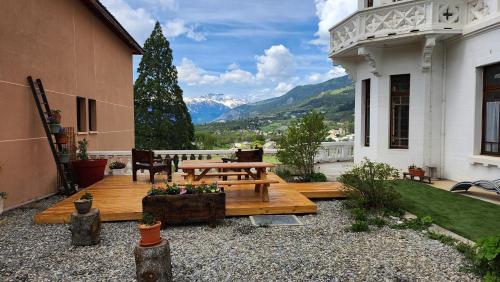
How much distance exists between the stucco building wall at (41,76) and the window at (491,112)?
1112cm

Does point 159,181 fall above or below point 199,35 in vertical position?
below

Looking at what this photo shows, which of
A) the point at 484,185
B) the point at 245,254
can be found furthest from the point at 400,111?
the point at 245,254

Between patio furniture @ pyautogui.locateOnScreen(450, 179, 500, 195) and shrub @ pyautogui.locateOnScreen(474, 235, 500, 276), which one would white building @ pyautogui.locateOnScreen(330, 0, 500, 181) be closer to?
patio furniture @ pyautogui.locateOnScreen(450, 179, 500, 195)

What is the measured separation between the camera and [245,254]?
15.9 feet

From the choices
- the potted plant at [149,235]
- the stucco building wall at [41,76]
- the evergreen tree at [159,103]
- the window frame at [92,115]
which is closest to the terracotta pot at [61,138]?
the stucco building wall at [41,76]

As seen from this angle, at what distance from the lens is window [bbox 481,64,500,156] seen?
9.04 metres

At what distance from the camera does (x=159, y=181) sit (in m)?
9.66

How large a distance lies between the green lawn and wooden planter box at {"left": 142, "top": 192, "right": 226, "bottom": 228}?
3.71 metres

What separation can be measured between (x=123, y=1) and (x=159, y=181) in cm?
1143

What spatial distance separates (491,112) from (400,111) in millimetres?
2672

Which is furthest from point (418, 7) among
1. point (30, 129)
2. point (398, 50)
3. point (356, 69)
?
point (30, 129)

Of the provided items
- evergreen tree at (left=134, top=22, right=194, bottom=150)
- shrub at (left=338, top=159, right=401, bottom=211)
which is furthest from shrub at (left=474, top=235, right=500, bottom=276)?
evergreen tree at (left=134, top=22, right=194, bottom=150)

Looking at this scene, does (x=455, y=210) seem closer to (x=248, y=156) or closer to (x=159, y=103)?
(x=248, y=156)

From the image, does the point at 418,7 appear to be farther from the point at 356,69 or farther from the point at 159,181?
the point at 159,181
